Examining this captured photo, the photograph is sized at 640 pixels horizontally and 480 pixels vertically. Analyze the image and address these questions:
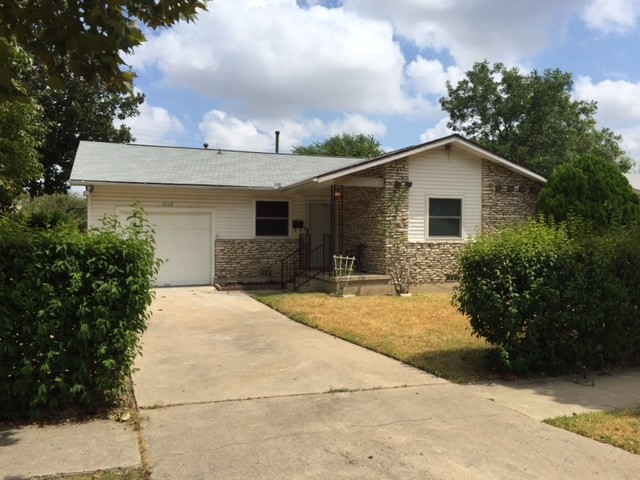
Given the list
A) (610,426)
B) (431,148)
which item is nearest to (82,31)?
(610,426)

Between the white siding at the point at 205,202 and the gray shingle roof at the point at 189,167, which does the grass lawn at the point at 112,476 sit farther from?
the white siding at the point at 205,202

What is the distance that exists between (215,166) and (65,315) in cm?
1429

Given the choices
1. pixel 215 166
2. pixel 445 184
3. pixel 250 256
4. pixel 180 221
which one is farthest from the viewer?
pixel 215 166

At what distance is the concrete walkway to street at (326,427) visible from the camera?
3.95 metres

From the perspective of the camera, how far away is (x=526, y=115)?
1296 inches

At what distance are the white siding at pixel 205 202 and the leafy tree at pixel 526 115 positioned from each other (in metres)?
19.8

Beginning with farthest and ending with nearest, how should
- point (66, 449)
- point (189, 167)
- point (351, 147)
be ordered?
point (351, 147), point (189, 167), point (66, 449)

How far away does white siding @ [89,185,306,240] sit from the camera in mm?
15727

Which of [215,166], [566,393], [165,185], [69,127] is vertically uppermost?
[69,127]

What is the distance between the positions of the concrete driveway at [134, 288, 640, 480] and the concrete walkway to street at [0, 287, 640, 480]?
0.01 metres

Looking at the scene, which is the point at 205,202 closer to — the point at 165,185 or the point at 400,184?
the point at 165,185

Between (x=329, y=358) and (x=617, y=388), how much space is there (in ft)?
11.4

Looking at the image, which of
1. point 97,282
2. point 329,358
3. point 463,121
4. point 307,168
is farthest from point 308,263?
point 463,121

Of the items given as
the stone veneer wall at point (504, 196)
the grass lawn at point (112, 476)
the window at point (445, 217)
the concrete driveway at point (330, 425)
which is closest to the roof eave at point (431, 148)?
the stone veneer wall at point (504, 196)
